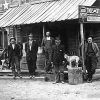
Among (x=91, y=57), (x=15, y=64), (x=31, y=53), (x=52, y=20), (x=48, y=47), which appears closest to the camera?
(x=91, y=57)

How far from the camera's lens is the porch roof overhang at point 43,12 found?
53.5ft

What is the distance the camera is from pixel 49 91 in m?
12.0

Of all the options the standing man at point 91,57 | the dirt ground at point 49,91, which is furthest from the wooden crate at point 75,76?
the standing man at point 91,57

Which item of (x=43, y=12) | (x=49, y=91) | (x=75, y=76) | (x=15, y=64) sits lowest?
(x=49, y=91)

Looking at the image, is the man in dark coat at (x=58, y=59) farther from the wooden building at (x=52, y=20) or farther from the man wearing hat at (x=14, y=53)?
the man wearing hat at (x=14, y=53)

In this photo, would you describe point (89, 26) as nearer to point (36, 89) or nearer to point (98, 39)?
point (98, 39)

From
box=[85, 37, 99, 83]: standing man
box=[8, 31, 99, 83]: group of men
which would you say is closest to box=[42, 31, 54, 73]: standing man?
box=[8, 31, 99, 83]: group of men

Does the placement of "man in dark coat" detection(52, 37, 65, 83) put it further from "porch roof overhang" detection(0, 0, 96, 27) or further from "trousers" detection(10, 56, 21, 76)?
"trousers" detection(10, 56, 21, 76)

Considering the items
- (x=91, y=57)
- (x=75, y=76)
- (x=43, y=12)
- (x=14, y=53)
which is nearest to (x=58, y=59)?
(x=75, y=76)

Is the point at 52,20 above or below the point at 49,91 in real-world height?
above

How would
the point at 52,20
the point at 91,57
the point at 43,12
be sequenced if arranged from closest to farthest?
the point at 91,57 → the point at 52,20 → the point at 43,12

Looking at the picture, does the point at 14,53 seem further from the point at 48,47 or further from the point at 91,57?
the point at 91,57

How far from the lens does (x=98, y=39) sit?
59.3 ft

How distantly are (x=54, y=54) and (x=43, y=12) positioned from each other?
178 inches
